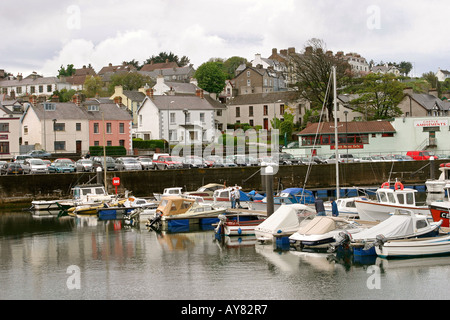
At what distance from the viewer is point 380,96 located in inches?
3135

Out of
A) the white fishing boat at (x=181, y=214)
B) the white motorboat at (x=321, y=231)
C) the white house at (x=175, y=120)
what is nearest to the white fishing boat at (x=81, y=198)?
the white fishing boat at (x=181, y=214)

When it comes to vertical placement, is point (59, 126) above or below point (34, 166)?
above

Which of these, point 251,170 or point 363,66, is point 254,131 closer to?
point 251,170

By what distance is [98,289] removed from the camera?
21.8m

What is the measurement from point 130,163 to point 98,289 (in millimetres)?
33633

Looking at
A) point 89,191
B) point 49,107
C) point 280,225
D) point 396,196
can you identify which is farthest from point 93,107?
point 280,225

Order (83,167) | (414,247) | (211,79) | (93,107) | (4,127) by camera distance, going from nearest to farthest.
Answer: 1. (414,247)
2. (83,167)
3. (4,127)
4. (93,107)
5. (211,79)

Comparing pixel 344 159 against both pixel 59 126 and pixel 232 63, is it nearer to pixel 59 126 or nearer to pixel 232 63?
pixel 59 126

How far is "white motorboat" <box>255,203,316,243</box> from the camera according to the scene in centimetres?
2907

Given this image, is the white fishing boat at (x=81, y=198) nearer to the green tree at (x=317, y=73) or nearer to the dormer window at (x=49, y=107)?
the dormer window at (x=49, y=107)

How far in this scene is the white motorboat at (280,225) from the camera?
2907 cm

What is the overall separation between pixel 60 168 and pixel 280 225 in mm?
28473

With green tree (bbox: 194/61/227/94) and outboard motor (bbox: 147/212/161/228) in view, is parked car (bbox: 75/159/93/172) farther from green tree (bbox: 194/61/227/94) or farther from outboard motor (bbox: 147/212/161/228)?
green tree (bbox: 194/61/227/94)

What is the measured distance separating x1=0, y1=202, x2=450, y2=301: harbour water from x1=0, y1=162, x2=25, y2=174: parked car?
58.2ft
